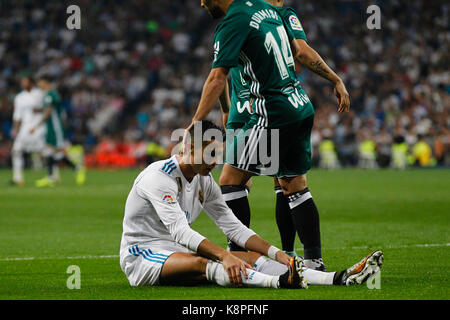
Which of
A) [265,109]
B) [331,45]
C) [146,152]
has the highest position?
[331,45]

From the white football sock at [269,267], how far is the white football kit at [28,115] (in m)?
13.4

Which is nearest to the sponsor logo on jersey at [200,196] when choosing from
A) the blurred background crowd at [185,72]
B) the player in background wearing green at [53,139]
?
the player in background wearing green at [53,139]

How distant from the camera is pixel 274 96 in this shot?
18.7 feet

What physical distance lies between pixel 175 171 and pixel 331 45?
2506cm

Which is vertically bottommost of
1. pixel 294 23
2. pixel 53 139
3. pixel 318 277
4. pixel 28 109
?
pixel 318 277

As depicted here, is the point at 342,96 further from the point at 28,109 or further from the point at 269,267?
the point at 28,109

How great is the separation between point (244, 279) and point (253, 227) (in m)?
4.63

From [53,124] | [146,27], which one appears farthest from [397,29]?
[53,124]

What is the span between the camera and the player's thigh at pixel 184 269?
5148 millimetres

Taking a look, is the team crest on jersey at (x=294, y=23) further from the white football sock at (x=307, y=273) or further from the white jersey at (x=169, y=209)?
the white football sock at (x=307, y=273)

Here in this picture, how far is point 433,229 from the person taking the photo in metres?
9.19

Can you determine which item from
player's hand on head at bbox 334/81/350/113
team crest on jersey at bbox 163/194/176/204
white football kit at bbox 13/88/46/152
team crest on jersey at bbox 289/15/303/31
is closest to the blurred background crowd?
white football kit at bbox 13/88/46/152

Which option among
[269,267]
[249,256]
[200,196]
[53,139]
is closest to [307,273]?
[269,267]

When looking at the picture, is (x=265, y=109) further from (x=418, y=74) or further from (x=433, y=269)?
(x=418, y=74)
